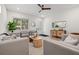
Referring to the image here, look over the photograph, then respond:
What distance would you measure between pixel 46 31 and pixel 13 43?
8558 mm

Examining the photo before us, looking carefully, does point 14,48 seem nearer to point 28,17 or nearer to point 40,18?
point 28,17

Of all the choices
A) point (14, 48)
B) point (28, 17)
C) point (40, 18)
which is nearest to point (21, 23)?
point (28, 17)

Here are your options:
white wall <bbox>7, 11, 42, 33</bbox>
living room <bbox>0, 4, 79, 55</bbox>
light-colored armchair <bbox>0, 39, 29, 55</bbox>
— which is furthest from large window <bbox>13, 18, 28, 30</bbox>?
light-colored armchair <bbox>0, 39, 29, 55</bbox>

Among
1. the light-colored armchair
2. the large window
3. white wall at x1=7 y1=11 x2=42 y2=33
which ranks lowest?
the light-colored armchair

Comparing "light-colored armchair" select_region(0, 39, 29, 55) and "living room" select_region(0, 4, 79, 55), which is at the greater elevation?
"living room" select_region(0, 4, 79, 55)

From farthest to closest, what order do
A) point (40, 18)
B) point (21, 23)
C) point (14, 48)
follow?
1. point (40, 18)
2. point (21, 23)
3. point (14, 48)

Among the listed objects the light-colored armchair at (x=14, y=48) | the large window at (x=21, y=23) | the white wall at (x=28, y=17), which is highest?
the white wall at (x=28, y=17)

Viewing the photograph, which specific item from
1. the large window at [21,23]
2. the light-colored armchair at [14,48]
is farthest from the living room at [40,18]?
the light-colored armchair at [14,48]

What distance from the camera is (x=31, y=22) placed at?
10.1 meters

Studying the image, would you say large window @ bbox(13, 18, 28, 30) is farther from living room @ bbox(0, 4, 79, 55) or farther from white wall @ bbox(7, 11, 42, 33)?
white wall @ bbox(7, 11, 42, 33)

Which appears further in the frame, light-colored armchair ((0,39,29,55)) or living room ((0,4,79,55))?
living room ((0,4,79,55))

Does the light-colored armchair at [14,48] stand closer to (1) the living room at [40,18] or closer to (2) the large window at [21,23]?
(1) the living room at [40,18]
